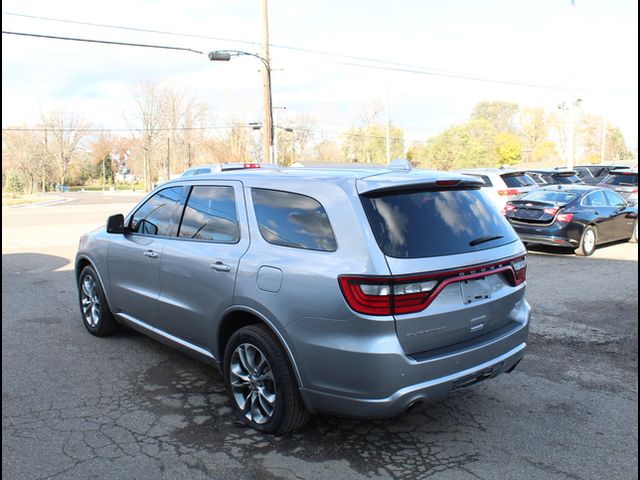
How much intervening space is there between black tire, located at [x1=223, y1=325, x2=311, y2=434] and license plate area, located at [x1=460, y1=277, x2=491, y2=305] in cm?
117

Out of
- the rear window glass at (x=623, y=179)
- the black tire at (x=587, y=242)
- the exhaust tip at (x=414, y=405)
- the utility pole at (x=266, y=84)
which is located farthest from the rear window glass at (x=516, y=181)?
the exhaust tip at (x=414, y=405)

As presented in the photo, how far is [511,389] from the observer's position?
4.39 m

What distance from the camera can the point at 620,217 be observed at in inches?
492

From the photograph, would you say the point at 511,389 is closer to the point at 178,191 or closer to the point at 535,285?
the point at 178,191

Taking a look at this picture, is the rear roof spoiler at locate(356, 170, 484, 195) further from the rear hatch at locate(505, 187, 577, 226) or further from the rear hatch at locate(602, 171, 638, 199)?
the rear hatch at locate(602, 171, 638, 199)

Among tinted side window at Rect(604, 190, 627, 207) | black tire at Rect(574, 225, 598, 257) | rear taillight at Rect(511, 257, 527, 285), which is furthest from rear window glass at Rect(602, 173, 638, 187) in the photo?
rear taillight at Rect(511, 257, 527, 285)

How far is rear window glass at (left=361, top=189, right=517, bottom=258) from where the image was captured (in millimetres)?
3189

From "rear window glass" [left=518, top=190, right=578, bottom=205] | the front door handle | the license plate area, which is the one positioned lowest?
the license plate area

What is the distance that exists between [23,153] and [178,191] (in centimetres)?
7719

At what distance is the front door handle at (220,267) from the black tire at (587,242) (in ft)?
31.1

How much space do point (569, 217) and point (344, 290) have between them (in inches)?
376

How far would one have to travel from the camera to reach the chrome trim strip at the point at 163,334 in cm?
416

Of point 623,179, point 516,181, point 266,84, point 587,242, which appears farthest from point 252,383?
point 266,84

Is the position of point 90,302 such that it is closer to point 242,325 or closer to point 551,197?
point 242,325
